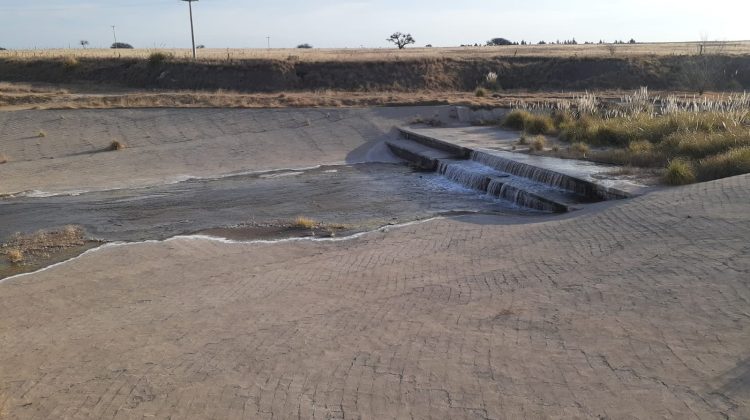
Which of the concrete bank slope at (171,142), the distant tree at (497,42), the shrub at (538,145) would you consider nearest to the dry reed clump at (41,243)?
the concrete bank slope at (171,142)

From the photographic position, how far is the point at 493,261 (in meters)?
10.9

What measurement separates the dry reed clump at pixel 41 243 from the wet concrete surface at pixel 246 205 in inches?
18.1

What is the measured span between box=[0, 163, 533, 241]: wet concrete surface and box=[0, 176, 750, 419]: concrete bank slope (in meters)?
3.42

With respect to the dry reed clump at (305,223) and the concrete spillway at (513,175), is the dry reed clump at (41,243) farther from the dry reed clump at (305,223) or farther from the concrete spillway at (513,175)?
the concrete spillway at (513,175)

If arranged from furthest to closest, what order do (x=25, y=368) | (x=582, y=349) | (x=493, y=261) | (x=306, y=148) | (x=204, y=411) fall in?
(x=306, y=148) < (x=493, y=261) < (x=25, y=368) < (x=582, y=349) < (x=204, y=411)

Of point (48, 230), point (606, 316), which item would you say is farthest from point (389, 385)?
point (48, 230)

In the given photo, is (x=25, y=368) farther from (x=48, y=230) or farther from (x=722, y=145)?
(x=722, y=145)

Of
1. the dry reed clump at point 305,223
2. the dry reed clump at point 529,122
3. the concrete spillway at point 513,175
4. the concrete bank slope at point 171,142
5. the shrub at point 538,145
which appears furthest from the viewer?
the dry reed clump at point 529,122

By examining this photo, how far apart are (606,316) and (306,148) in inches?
826

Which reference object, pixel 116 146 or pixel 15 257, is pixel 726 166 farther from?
pixel 116 146

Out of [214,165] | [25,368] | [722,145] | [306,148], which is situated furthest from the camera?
[306,148]

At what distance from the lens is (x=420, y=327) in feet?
26.1

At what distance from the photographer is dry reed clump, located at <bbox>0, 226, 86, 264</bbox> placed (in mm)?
13719

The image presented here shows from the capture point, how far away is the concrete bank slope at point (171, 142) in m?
23.5
